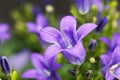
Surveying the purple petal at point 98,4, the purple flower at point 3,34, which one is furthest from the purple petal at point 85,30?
the purple flower at point 3,34

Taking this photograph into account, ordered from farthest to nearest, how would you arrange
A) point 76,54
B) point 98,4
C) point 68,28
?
1. point 98,4
2. point 68,28
3. point 76,54

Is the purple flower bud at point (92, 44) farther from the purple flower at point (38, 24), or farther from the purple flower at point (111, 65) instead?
the purple flower at point (38, 24)

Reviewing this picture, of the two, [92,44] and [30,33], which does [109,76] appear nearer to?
[92,44]

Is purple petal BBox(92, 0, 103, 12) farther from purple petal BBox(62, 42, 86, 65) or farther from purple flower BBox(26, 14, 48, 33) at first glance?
purple petal BBox(62, 42, 86, 65)

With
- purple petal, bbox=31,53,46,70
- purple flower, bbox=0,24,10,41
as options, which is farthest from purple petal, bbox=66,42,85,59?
purple flower, bbox=0,24,10,41

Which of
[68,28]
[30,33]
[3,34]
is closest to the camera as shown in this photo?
[68,28]

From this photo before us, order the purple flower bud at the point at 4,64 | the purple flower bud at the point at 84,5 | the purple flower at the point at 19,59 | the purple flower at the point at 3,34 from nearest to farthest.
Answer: the purple flower bud at the point at 4,64, the purple flower bud at the point at 84,5, the purple flower at the point at 3,34, the purple flower at the point at 19,59

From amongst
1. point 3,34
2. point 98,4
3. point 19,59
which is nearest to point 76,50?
point 98,4
